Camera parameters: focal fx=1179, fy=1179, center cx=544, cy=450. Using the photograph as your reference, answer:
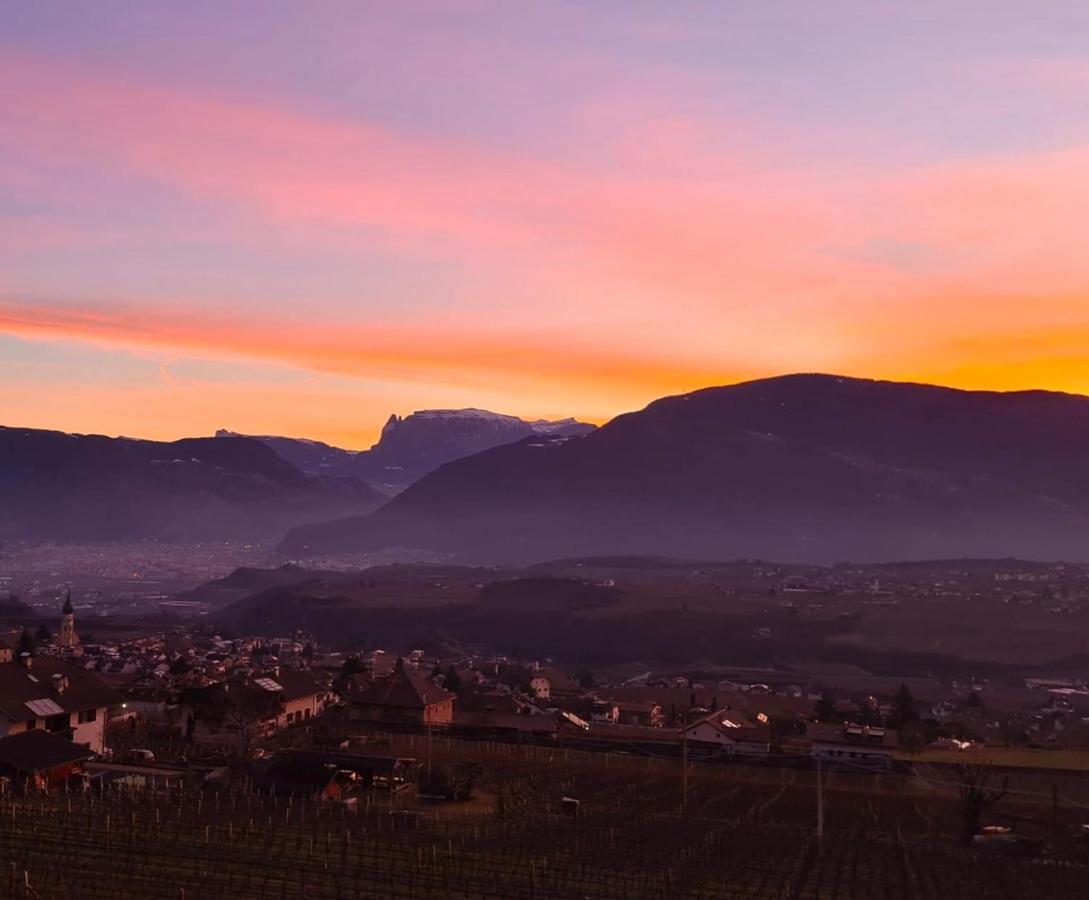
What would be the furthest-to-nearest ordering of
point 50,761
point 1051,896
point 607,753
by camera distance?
point 607,753 < point 50,761 < point 1051,896

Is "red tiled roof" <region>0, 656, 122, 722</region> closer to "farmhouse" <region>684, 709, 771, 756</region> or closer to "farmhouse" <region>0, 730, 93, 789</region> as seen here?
"farmhouse" <region>0, 730, 93, 789</region>

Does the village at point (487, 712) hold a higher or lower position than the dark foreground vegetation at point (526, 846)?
lower

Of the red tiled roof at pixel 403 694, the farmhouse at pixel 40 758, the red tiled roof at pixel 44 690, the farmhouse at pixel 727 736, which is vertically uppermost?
the red tiled roof at pixel 44 690

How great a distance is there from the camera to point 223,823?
99.2 ft

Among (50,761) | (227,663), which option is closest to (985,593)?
(227,663)

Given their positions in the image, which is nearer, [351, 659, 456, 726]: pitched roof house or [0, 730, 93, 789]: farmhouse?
[0, 730, 93, 789]: farmhouse

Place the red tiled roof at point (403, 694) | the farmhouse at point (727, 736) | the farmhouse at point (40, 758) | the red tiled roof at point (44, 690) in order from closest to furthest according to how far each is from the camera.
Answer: the farmhouse at point (40, 758) < the red tiled roof at point (44, 690) < the farmhouse at point (727, 736) < the red tiled roof at point (403, 694)

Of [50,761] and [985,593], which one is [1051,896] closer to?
[50,761]

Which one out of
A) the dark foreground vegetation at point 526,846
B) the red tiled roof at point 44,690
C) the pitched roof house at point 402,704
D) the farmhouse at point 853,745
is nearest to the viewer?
the dark foreground vegetation at point 526,846

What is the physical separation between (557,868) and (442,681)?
54.0m

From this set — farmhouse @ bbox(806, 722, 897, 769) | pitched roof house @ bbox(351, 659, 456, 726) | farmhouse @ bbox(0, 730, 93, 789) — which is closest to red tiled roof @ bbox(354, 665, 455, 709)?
pitched roof house @ bbox(351, 659, 456, 726)

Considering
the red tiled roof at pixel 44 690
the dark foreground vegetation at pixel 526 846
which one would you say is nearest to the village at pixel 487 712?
the red tiled roof at pixel 44 690

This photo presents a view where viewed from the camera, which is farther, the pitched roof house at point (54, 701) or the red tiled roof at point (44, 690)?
the red tiled roof at point (44, 690)

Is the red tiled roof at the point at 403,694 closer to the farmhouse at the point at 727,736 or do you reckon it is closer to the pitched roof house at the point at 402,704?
the pitched roof house at the point at 402,704
